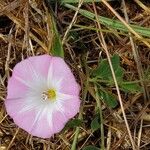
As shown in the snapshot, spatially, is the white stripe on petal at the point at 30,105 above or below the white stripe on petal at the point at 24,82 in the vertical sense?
below

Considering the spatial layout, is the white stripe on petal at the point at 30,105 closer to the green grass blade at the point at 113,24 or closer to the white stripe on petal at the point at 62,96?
the white stripe on petal at the point at 62,96

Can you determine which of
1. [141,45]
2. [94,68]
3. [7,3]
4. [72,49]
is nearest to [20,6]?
[7,3]

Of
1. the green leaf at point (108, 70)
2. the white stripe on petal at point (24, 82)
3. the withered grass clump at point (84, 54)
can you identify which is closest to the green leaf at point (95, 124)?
the withered grass clump at point (84, 54)

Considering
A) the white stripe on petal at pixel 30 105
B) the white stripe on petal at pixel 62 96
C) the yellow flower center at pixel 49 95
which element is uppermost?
the white stripe on petal at pixel 62 96

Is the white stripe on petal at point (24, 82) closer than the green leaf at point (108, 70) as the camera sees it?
Yes

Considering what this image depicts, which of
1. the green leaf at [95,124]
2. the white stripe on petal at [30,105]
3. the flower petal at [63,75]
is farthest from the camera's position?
the green leaf at [95,124]

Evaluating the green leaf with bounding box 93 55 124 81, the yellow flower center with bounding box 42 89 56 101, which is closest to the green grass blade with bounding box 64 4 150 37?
the green leaf with bounding box 93 55 124 81

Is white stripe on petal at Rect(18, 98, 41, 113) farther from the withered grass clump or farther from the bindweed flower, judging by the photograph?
the withered grass clump

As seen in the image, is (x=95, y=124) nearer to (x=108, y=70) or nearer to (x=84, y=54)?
(x=108, y=70)
